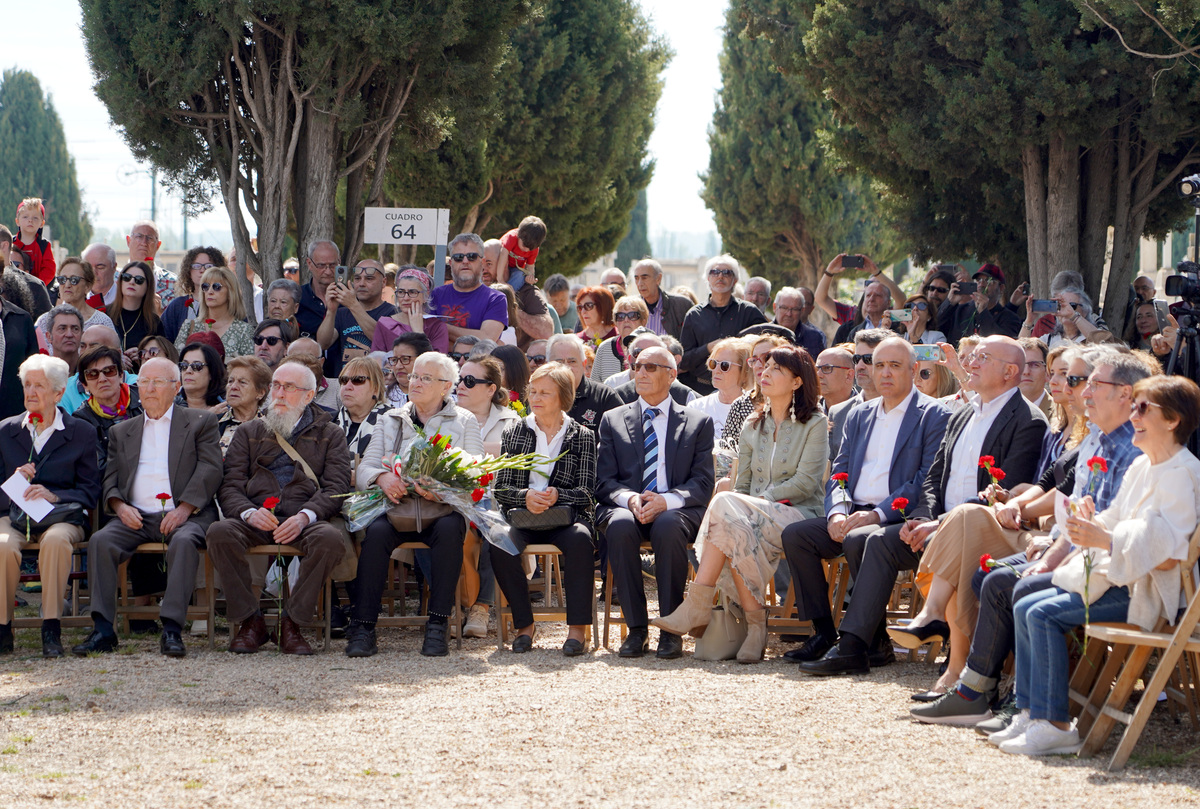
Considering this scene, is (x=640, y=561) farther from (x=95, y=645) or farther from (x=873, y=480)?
(x=95, y=645)

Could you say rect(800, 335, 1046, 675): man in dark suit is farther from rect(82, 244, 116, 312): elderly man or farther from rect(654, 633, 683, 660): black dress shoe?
rect(82, 244, 116, 312): elderly man

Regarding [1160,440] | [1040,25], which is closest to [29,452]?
[1160,440]

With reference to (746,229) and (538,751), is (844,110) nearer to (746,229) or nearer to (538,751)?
(538,751)

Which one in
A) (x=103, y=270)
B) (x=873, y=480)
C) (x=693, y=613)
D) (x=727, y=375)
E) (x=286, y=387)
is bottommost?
(x=693, y=613)

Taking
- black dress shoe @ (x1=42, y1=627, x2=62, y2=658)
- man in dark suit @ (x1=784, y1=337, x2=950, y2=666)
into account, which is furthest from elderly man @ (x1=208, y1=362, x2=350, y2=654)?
man in dark suit @ (x1=784, y1=337, x2=950, y2=666)

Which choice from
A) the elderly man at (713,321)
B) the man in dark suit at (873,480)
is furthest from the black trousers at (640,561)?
the elderly man at (713,321)

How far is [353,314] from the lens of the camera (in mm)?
8539

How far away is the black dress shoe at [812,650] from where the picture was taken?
6047mm

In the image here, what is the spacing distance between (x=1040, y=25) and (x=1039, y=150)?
1391mm

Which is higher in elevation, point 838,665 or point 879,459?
point 879,459

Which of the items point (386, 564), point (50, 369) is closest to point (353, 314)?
point (50, 369)

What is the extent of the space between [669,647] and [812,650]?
0.73 meters

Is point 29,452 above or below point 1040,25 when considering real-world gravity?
below

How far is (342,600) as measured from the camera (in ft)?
24.5
